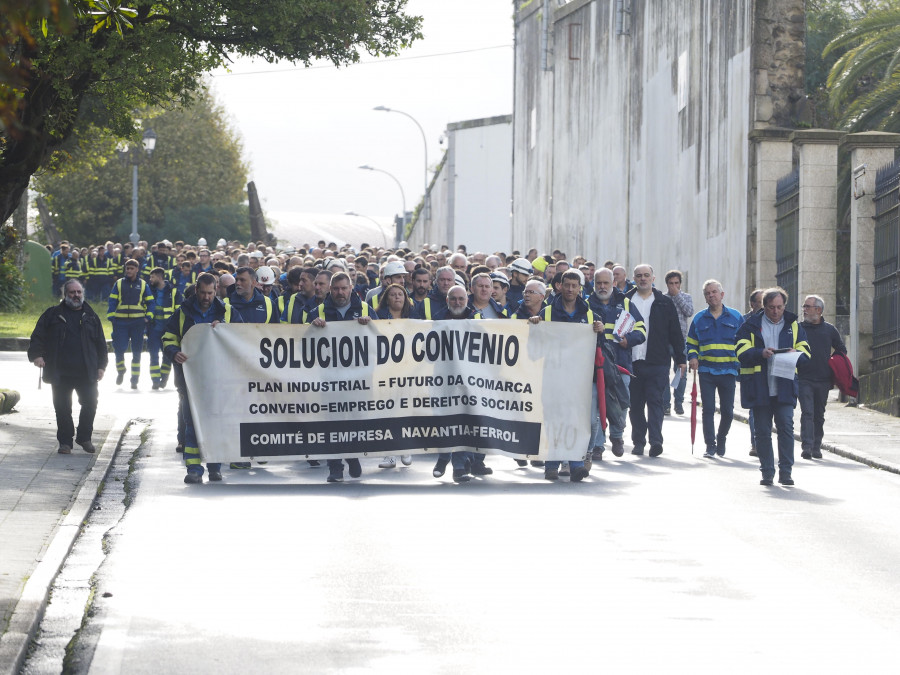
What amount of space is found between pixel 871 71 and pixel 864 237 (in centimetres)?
882

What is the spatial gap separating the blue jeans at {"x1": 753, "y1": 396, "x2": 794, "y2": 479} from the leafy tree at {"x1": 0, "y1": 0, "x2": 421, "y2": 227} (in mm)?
6524

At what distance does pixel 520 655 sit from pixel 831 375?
9.99 metres

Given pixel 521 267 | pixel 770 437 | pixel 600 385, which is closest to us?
pixel 770 437

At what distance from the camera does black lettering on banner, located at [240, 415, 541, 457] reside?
43.6 ft

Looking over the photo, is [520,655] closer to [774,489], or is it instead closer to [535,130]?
[774,489]

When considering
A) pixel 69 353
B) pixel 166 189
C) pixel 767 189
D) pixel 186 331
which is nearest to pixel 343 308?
pixel 186 331

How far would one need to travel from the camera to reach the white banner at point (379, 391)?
43.5ft

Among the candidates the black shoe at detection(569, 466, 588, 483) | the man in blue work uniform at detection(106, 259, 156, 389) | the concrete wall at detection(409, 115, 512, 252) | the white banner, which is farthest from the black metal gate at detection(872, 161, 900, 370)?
the concrete wall at detection(409, 115, 512, 252)

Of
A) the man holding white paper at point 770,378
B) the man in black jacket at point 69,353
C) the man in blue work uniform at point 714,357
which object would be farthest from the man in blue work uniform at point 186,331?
the man in blue work uniform at point 714,357

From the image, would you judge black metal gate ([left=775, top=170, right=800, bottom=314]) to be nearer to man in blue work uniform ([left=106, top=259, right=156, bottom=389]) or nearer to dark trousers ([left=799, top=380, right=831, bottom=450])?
dark trousers ([left=799, top=380, right=831, bottom=450])

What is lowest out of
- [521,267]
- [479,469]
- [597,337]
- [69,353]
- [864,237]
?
[479,469]

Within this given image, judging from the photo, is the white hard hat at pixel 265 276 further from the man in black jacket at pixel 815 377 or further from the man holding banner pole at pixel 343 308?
the man in black jacket at pixel 815 377

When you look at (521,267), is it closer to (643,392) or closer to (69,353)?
(643,392)

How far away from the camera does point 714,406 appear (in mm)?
15688
